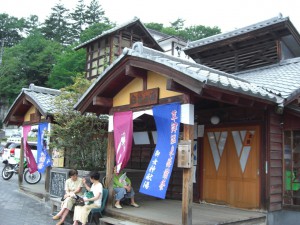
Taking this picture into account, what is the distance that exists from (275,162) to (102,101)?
4869mm

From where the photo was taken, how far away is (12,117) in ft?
50.1

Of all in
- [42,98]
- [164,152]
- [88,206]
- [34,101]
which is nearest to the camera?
[164,152]

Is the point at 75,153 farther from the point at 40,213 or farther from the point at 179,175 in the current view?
the point at 179,175

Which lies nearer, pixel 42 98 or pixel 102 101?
pixel 102 101

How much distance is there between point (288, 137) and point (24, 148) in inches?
434

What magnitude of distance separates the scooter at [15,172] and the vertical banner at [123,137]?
8.40m

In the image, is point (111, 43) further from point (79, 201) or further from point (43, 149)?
point (79, 201)

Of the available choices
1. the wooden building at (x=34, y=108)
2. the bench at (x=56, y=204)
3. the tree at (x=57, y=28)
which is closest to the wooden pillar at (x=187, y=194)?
the bench at (x=56, y=204)

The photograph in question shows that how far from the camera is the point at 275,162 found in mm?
8281

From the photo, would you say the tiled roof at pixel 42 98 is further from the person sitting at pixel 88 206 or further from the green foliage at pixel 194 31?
the green foliage at pixel 194 31

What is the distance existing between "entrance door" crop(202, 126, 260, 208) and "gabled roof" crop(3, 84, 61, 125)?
20.1 ft

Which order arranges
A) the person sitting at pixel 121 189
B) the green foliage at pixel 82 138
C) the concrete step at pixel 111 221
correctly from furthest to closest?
the green foliage at pixel 82 138
the person sitting at pixel 121 189
the concrete step at pixel 111 221

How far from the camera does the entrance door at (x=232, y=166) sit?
8.52 m

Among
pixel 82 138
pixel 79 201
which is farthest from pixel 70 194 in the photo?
pixel 82 138
